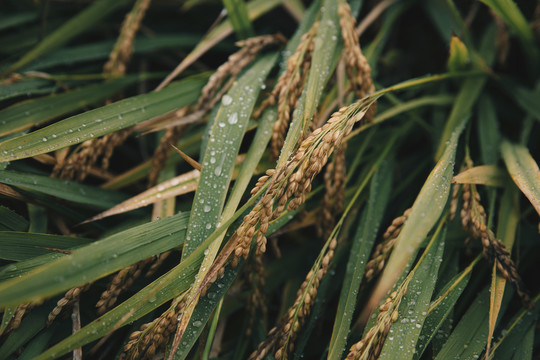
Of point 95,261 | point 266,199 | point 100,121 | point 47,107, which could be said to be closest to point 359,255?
point 266,199

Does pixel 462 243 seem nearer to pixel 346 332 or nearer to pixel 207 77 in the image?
pixel 346 332

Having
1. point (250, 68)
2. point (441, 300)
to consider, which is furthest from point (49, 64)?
point (441, 300)

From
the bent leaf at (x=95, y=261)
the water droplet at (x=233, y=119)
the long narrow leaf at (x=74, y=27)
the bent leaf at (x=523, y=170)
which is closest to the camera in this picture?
the bent leaf at (x=95, y=261)

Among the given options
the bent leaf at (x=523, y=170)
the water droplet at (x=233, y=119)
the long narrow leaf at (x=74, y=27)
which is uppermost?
the long narrow leaf at (x=74, y=27)

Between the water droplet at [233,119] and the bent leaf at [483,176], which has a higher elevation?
the water droplet at [233,119]

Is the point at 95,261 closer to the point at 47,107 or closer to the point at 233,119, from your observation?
the point at 233,119

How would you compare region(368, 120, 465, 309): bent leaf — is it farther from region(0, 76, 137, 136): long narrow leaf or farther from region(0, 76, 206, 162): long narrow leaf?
region(0, 76, 137, 136): long narrow leaf

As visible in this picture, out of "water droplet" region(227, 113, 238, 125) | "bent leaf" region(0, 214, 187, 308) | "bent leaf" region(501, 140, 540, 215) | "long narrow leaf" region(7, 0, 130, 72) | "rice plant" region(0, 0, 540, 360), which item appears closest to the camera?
"bent leaf" region(0, 214, 187, 308)

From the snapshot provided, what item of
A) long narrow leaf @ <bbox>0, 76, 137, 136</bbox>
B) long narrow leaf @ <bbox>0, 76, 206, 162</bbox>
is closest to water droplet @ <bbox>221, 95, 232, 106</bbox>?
long narrow leaf @ <bbox>0, 76, 206, 162</bbox>

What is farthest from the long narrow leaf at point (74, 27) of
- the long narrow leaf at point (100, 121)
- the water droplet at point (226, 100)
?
the water droplet at point (226, 100)

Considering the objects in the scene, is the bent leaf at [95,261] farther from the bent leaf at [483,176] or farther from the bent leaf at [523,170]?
the bent leaf at [523,170]

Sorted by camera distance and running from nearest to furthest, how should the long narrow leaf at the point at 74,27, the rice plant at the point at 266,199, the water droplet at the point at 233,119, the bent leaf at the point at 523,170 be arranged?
the rice plant at the point at 266,199
the bent leaf at the point at 523,170
the water droplet at the point at 233,119
the long narrow leaf at the point at 74,27
